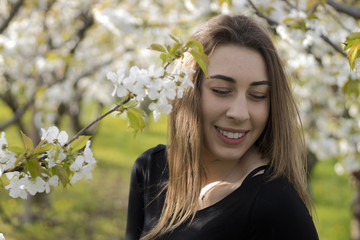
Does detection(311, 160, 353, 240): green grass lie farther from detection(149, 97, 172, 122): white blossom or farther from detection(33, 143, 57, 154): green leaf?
detection(33, 143, 57, 154): green leaf

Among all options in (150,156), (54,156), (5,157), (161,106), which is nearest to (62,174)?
(54,156)

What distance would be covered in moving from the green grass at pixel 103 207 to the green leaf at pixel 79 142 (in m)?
2.33

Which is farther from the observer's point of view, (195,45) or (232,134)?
(232,134)

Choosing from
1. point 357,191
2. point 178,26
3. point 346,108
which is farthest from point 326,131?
point 178,26

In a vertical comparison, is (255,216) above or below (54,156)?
below

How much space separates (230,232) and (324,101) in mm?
3946

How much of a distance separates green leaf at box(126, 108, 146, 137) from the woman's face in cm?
27

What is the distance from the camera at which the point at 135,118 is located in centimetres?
129

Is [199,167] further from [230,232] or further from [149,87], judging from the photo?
[149,87]

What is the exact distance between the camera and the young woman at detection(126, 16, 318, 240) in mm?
1306

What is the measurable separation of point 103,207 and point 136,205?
463 cm

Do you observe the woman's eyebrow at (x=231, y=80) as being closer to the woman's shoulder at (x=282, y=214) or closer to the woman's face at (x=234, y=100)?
the woman's face at (x=234, y=100)

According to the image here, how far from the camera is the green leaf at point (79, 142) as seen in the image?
4.18ft

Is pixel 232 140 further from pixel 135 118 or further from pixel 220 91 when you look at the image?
pixel 135 118
